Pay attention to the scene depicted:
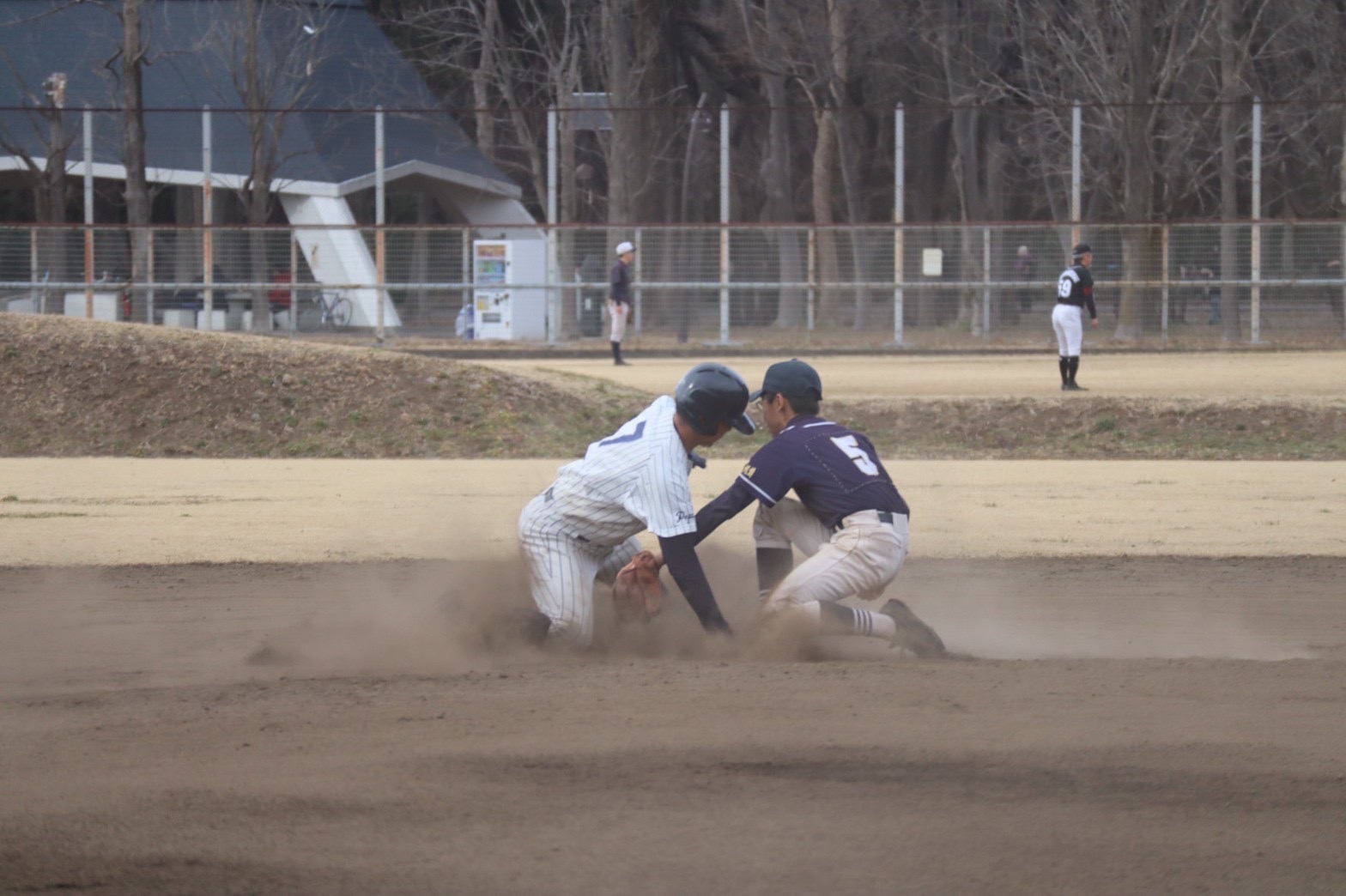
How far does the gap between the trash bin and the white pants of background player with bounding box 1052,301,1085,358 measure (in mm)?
11531

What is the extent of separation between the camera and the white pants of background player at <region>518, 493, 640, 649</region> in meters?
5.98

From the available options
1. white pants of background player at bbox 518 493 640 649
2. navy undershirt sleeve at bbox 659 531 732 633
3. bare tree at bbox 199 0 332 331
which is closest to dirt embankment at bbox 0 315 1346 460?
white pants of background player at bbox 518 493 640 649

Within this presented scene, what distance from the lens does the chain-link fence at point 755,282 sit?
27000mm

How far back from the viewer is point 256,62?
3509 cm

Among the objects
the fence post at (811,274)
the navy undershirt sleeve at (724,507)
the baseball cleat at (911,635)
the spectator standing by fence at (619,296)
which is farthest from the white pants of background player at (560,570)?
the fence post at (811,274)

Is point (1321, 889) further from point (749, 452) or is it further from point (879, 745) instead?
point (749, 452)

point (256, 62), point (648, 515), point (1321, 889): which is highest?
point (256, 62)

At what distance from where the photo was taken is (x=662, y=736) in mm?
4668

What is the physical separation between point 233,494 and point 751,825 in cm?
856

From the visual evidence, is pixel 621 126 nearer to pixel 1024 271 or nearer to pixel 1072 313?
pixel 1024 271

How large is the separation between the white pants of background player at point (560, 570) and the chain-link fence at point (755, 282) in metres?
21.4

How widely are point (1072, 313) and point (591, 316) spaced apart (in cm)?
1197

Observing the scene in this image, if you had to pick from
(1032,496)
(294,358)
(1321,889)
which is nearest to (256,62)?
(294,358)

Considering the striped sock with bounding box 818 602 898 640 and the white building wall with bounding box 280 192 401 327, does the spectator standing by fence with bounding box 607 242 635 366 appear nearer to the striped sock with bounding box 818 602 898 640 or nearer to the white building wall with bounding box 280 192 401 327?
the white building wall with bounding box 280 192 401 327
